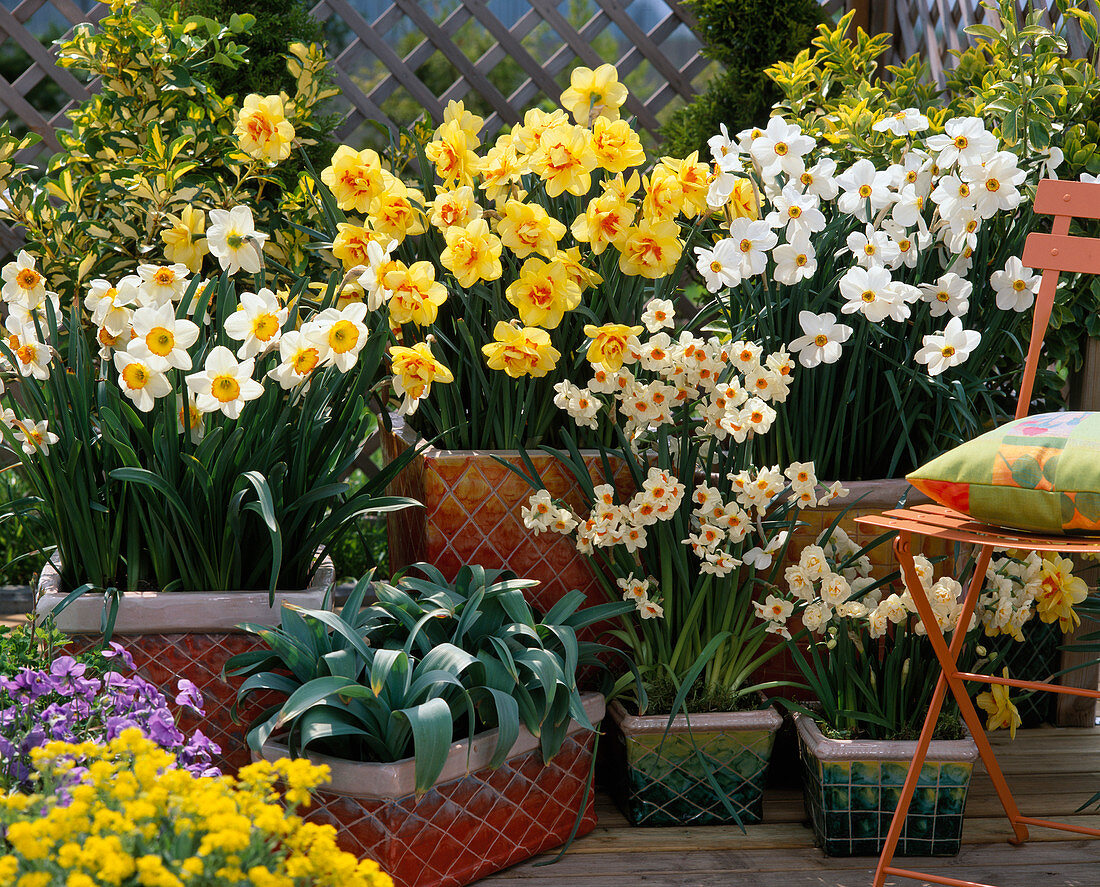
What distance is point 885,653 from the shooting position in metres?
1.57

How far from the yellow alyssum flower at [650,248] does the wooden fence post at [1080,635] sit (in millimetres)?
914

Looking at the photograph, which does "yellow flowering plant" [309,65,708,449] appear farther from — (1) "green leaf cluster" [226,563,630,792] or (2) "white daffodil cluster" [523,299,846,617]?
(1) "green leaf cluster" [226,563,630,792]

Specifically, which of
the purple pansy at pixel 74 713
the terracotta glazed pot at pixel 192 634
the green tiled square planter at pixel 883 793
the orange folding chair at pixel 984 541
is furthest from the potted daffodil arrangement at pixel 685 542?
the purple pansy at pixel 74 713

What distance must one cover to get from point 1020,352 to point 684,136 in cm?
114

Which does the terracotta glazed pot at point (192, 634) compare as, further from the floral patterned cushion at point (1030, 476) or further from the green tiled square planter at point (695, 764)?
the floral patterned cushion at point (1030, 476)

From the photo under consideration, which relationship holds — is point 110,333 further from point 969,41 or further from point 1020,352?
point 969,41

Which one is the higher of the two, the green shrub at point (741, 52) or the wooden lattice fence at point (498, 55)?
the wooden lattice fence at point (498, 55)

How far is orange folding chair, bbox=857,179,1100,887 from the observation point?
1220 millimetres

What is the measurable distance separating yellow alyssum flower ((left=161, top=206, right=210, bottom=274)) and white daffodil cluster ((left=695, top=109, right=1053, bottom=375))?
782 millimetres

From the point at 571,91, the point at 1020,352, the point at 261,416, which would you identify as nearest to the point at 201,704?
the point at 261,416

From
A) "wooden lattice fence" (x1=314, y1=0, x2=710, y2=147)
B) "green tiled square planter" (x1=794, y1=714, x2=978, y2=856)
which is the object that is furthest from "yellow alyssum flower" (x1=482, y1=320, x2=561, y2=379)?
"wooden lattice fence" (x1=314, y1=0, x2=710, y2=147)

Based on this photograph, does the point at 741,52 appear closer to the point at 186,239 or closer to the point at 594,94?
the point at 594,94

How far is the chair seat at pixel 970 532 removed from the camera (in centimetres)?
114

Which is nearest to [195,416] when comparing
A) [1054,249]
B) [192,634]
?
[192,634]
